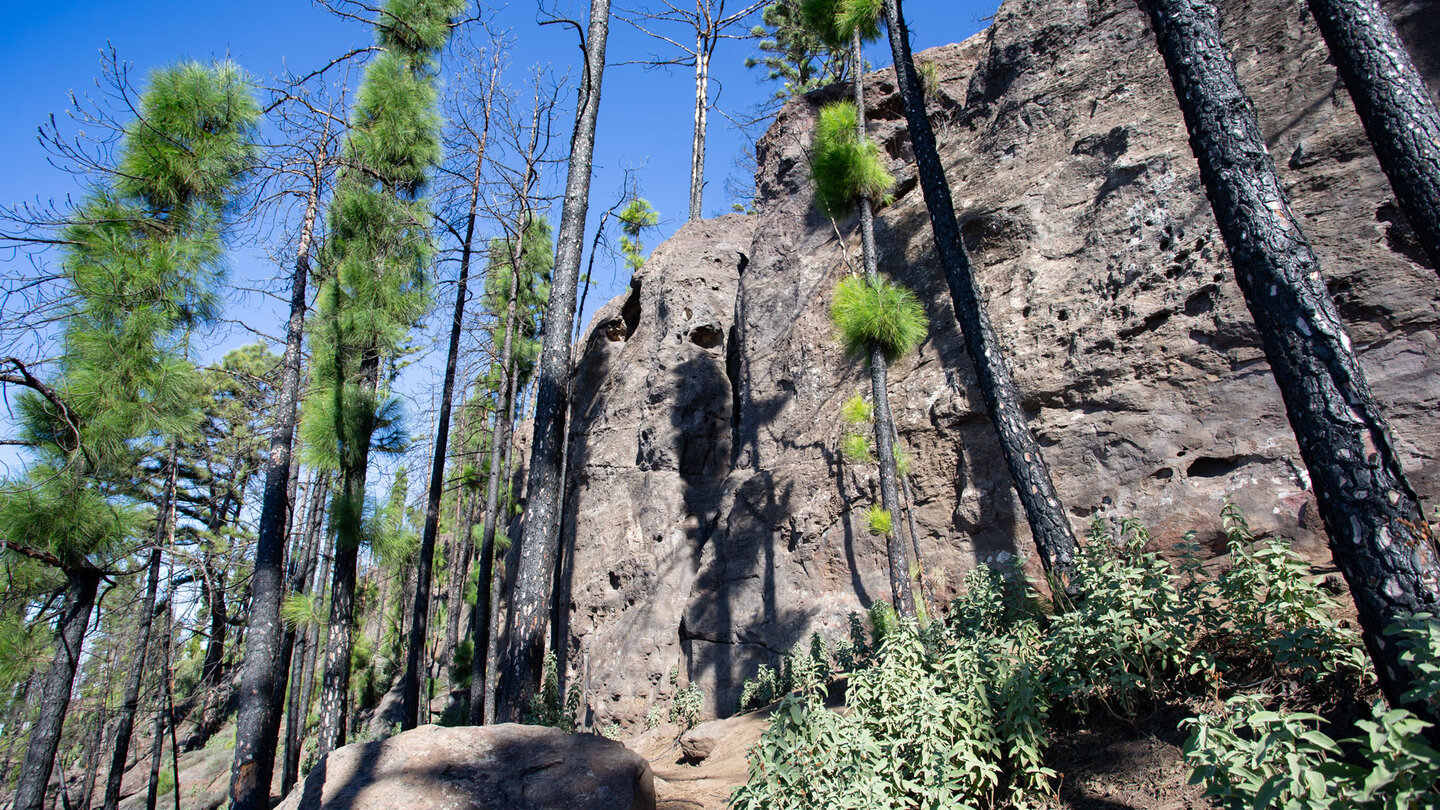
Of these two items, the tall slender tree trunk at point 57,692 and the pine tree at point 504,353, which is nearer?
the tall slender tree trunk at point 57,692

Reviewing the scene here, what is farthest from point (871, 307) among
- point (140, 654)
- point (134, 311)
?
point (140, 654)

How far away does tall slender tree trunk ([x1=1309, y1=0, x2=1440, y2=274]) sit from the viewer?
421 centimetres

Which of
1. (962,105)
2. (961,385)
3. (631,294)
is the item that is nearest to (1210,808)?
(961,385)

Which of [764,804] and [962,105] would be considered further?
[962,105]

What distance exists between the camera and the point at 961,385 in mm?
8805

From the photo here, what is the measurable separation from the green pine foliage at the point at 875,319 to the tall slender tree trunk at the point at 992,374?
108 cm

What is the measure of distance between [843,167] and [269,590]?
29.1ft

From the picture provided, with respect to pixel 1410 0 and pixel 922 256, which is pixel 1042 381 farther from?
pixel 1410 0

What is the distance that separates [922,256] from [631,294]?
24.9ft

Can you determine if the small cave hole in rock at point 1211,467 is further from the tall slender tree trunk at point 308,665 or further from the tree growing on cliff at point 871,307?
the tall slender tree trunk at point 308,665

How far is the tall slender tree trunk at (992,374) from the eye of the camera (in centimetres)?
600

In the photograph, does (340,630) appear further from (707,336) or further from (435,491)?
(707,336)

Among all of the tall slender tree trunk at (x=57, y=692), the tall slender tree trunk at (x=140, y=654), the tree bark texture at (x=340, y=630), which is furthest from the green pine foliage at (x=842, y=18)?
the tall slender tree trunk at (x=57, y=692)

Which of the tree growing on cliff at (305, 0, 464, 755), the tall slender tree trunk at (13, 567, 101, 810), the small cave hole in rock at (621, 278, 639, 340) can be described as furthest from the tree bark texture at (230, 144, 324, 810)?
the small cave hole in rock at (621, 278, 639, 340)
